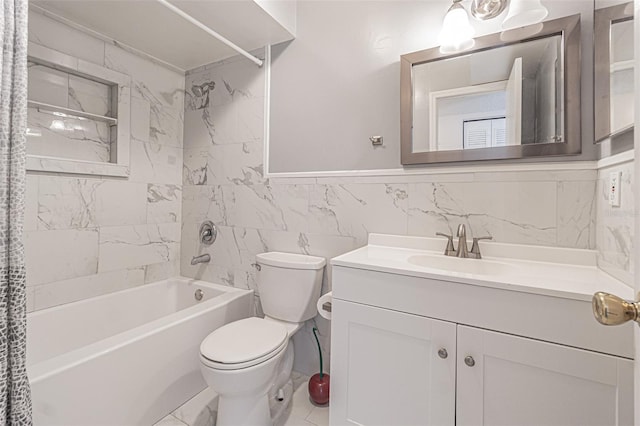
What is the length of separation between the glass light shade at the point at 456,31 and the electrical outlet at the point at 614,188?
81 cm

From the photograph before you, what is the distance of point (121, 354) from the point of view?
4.27 ft

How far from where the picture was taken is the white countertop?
2.95 feet

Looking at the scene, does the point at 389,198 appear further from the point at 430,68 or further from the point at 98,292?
the point at 98,292

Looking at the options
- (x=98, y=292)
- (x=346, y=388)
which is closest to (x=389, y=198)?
(x=346, y=388)

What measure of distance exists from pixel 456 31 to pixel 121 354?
82.7 inches

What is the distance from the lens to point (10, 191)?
2.89 ft

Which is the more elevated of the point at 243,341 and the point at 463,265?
the point at 463,265

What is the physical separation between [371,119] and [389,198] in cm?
46

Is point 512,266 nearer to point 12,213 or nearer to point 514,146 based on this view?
point 514,146

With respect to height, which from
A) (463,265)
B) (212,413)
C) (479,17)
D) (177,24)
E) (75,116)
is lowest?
(212,413)

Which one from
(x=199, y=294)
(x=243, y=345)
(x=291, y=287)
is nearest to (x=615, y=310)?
(x=243, y=345)

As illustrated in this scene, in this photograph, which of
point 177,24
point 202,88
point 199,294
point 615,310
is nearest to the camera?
A: point 615,310

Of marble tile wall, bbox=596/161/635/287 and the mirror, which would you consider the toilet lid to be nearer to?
marble tile wall, bbox=596/161/635/287

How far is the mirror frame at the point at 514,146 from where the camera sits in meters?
1.18
